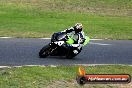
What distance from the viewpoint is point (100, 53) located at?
17219mm

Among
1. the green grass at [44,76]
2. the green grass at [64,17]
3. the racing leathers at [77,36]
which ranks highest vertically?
the racing leathers at [77,36]

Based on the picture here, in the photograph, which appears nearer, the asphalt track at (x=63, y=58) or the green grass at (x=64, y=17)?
Result: the asphalt track at (x=63, y=58)

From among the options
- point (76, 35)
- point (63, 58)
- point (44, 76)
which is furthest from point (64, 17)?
point (44, 76)

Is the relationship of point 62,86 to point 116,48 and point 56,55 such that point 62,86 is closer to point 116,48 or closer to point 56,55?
point 56,55

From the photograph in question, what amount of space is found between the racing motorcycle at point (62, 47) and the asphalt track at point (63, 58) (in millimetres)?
195

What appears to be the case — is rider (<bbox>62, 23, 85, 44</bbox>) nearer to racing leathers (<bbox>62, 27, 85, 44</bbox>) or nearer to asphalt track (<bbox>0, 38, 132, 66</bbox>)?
racing leathers (<bbox>62, 27, 85, 44</bbox>)

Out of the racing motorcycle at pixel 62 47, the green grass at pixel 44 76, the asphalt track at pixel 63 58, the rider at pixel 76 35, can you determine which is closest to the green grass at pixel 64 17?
the asphalt track at pixel 63 58

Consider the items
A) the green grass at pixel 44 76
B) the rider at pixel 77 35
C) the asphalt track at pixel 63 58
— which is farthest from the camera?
the rider at pixel 77 35

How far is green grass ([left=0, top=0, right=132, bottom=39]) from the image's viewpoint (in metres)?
22.9

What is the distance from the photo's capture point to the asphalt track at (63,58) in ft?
49.2

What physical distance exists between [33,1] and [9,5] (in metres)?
3.02

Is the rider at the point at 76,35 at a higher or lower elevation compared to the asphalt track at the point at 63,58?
higher

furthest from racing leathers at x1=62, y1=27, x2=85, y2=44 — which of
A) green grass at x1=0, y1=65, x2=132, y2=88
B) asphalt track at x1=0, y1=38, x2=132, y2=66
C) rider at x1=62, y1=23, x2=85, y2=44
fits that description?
green grass at x1=0, y1=65, x2=132, y2=88

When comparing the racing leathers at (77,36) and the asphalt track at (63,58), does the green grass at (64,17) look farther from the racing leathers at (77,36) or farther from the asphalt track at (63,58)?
the racing leathers at (77,36)
